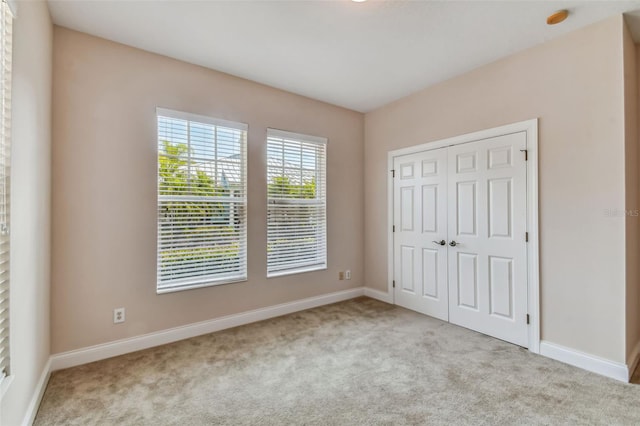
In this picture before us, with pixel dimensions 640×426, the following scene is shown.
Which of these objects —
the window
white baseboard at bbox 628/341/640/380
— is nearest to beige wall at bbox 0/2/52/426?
the window

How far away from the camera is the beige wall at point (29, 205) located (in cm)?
163

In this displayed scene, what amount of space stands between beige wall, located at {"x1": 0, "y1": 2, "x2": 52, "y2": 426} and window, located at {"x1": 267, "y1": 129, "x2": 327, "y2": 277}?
2005 millimetres

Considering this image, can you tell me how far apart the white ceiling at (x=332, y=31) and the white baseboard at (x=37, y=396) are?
2.73 meters

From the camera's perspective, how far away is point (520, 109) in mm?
2881

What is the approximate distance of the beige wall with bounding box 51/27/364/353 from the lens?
251 cm

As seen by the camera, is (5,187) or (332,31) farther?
(332,31)

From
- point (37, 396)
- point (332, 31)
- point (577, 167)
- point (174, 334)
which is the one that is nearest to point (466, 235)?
point (577, 167)

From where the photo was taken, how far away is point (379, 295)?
4344 mm

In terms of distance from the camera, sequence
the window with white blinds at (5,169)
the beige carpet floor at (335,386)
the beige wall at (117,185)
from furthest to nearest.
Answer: the beige wall at (117,185), the beige carpet floor at (335,386), the window with white blinds at (5,169)

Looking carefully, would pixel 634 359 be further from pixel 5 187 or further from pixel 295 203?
pixel 5 187

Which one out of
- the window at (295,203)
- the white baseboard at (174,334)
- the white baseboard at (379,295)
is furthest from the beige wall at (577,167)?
the white baseboard at (174,334)

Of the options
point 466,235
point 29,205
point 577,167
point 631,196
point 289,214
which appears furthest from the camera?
point 289,214

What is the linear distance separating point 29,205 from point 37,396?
1259 millimetres

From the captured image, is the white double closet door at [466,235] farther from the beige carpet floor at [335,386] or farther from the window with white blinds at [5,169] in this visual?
the window with white blinds at [5,169]
